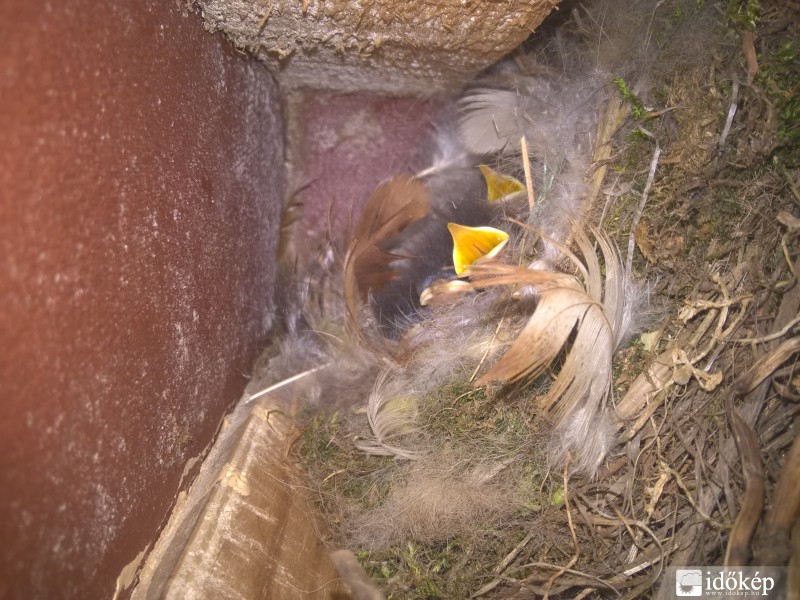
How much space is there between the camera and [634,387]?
1131 mm

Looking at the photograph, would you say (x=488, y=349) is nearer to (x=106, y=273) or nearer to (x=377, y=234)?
(x=377, y=234)

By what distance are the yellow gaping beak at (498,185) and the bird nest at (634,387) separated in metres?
0.19

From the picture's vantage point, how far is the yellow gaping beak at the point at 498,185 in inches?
55.9

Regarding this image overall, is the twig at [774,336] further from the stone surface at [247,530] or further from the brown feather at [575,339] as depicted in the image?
the stone surface at [247,530]

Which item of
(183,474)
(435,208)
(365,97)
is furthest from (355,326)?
(365,97)

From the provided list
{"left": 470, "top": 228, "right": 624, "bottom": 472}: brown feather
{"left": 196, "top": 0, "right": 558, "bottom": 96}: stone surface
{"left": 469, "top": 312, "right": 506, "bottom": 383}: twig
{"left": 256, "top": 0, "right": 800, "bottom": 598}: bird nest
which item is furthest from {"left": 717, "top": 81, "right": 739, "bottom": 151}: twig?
{"left": 469, "top": 312, "right": 506, "bottom": 383}: twig

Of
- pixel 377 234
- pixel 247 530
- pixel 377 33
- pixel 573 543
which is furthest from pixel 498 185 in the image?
pixel 247 530

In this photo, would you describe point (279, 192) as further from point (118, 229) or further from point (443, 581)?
point (443, 581)

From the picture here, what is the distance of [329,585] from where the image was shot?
1.17 m

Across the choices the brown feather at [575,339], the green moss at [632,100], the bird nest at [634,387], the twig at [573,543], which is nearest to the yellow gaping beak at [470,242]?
the bird nest at [634,387]

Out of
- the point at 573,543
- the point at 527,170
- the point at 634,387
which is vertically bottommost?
the point at 573,543

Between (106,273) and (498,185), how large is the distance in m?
0.94

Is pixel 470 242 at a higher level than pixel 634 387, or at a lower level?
higher

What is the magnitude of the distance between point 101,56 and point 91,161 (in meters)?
0.14
